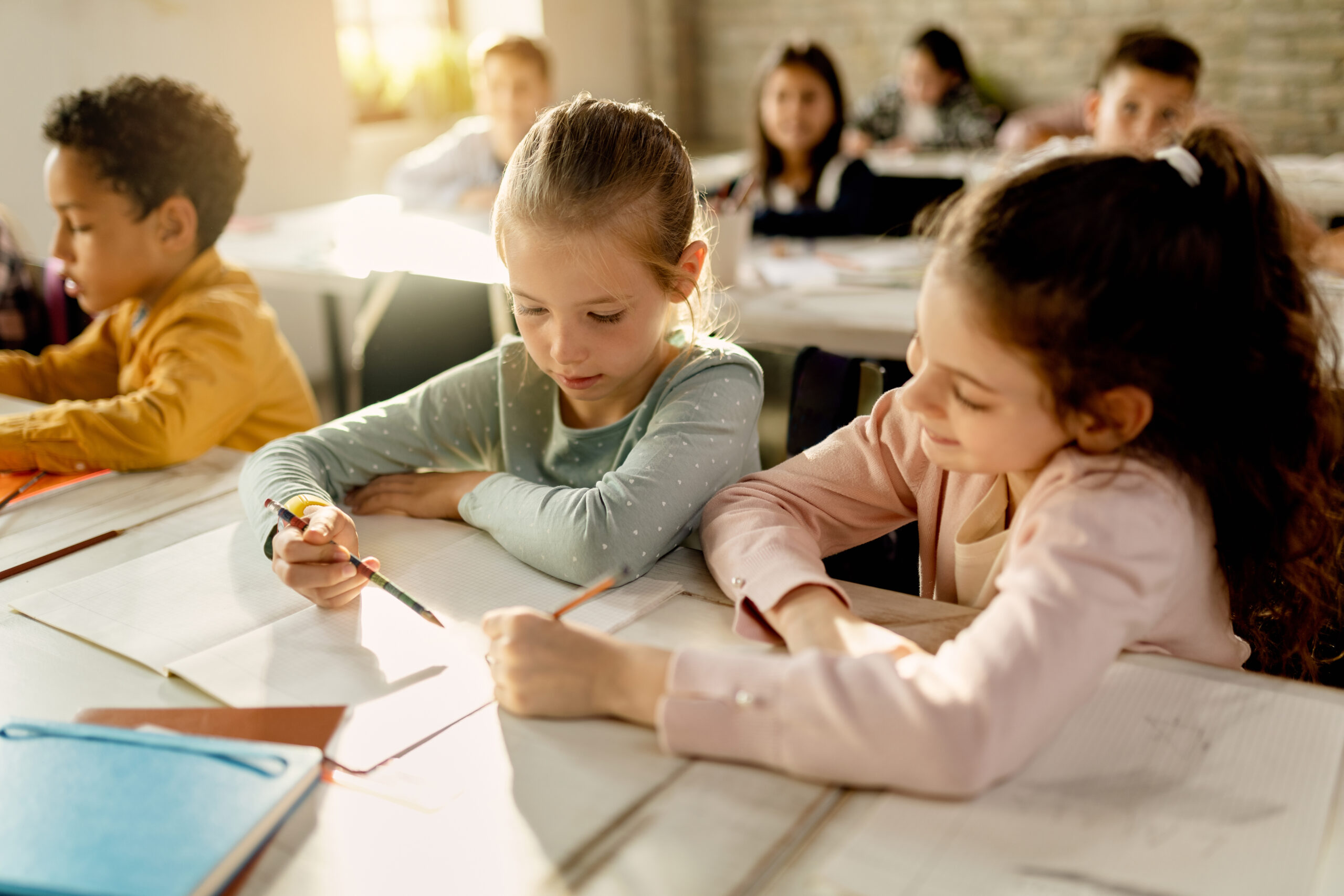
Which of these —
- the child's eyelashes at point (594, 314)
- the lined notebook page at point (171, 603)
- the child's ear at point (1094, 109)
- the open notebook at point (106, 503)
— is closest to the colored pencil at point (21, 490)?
the open notebook at point (106, 503)

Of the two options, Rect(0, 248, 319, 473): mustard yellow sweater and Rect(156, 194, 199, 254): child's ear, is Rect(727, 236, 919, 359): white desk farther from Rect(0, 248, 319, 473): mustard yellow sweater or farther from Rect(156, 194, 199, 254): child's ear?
Rect(156, 194, 199, 254): child's ear

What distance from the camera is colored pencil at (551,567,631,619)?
2.78ft

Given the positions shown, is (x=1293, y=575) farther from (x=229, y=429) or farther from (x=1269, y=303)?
(x=229, y=429)

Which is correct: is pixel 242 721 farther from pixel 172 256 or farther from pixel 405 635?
pixel 172 256

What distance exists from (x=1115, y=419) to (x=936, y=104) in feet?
16.3

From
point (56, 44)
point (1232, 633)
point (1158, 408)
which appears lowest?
point (1232, 633)

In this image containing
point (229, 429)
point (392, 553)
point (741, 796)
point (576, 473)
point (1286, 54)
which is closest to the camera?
point (741, 796)

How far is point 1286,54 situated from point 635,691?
17.7 feet

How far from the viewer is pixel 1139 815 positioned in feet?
2.18

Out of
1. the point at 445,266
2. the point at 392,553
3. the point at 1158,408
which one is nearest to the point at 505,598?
the point at 392,553

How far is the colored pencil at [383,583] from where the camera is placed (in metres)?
0.94

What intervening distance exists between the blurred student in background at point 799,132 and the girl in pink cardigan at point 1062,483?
250cm

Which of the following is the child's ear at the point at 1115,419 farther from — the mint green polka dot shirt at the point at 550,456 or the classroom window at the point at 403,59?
the classroom window at the point at 403,59

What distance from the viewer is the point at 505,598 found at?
3.31ft
